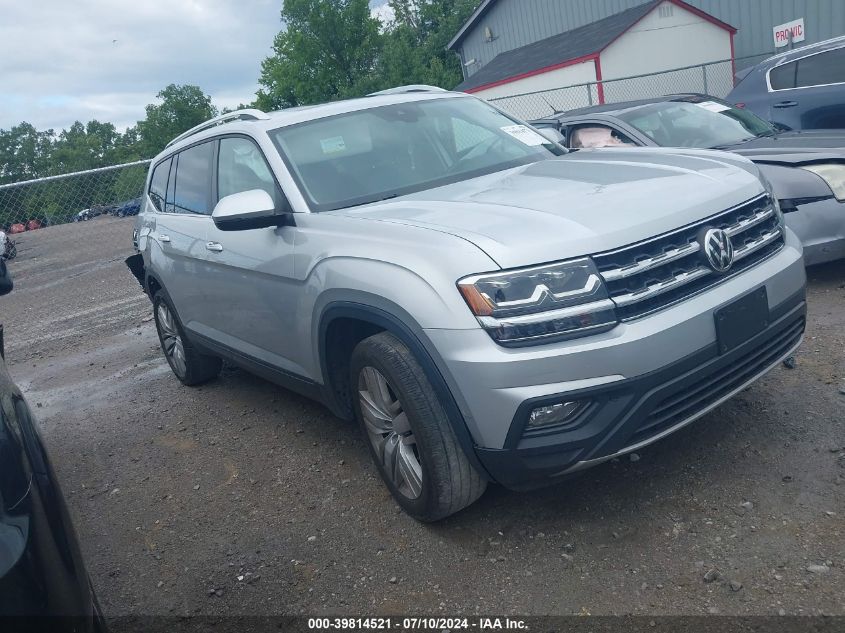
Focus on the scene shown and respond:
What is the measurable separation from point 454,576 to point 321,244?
1511 mm

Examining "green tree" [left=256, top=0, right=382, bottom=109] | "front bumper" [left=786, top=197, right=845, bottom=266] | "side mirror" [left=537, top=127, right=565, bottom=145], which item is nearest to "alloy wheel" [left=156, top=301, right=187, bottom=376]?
"side mirror" [left=537, top=127, right=565, bottom=145]

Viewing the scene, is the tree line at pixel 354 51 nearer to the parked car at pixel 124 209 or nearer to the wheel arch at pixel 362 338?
the parked car at pixel 124 209

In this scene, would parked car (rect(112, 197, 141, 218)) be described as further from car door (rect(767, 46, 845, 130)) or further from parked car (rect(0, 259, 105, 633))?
parked car (rect(0, 259, 105, 633))

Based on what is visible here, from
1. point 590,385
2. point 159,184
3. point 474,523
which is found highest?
point 159,184

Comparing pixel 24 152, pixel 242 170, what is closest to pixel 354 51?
pixel 242 170

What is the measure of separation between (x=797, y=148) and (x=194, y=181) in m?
4.20

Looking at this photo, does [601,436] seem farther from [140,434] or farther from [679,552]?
[140,434]

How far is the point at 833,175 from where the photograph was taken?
552 cm

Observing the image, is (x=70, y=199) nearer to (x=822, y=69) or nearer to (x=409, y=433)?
(x=822, y=69)

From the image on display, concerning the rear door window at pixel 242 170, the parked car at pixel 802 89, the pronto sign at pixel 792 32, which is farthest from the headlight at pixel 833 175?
the pronto sign at pixel 792 32

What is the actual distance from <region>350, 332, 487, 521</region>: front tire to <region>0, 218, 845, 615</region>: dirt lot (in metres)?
0.21

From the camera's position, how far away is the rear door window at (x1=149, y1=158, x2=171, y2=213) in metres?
5.82

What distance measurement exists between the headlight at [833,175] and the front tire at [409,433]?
363cm

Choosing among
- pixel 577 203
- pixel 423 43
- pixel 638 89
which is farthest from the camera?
pixel 423 43
